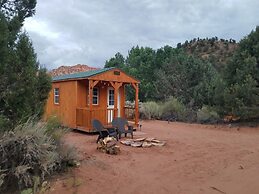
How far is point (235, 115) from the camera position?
1616cm

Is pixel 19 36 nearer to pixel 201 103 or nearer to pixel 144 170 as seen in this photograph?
pixel 144 170

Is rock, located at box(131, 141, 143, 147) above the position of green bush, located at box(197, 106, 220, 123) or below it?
below

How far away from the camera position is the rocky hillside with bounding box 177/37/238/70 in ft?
137

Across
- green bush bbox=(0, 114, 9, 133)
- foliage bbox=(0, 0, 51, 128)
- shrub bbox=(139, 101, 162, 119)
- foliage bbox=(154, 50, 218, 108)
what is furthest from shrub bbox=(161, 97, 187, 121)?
green bush bbox=(0, 114, 9, 133)

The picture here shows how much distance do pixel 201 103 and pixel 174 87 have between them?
12.4ft

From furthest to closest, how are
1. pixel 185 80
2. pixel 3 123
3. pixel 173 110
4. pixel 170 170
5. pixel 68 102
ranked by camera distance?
pixel 185 80
pixel 173 110
pixel 68 102
pixel 170 170
pixel 3 123

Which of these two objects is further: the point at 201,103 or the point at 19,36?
the point at 201,103

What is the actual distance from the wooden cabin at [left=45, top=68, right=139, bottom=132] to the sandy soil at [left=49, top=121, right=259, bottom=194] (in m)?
2.73

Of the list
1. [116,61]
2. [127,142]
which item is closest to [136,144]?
[127,142]

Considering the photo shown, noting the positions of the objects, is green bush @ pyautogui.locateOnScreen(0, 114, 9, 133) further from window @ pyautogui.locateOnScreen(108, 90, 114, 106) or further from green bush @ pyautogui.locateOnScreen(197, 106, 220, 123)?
green bush @ pyautogui.locateOnScreen(197, 106, 220, 123)

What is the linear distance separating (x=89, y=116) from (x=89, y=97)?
0.88 metres

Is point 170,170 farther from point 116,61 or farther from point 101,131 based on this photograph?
point 116,61

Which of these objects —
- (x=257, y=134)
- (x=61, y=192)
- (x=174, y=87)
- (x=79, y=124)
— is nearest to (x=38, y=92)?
(x=61, y=192)

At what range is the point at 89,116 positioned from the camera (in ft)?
43.9
